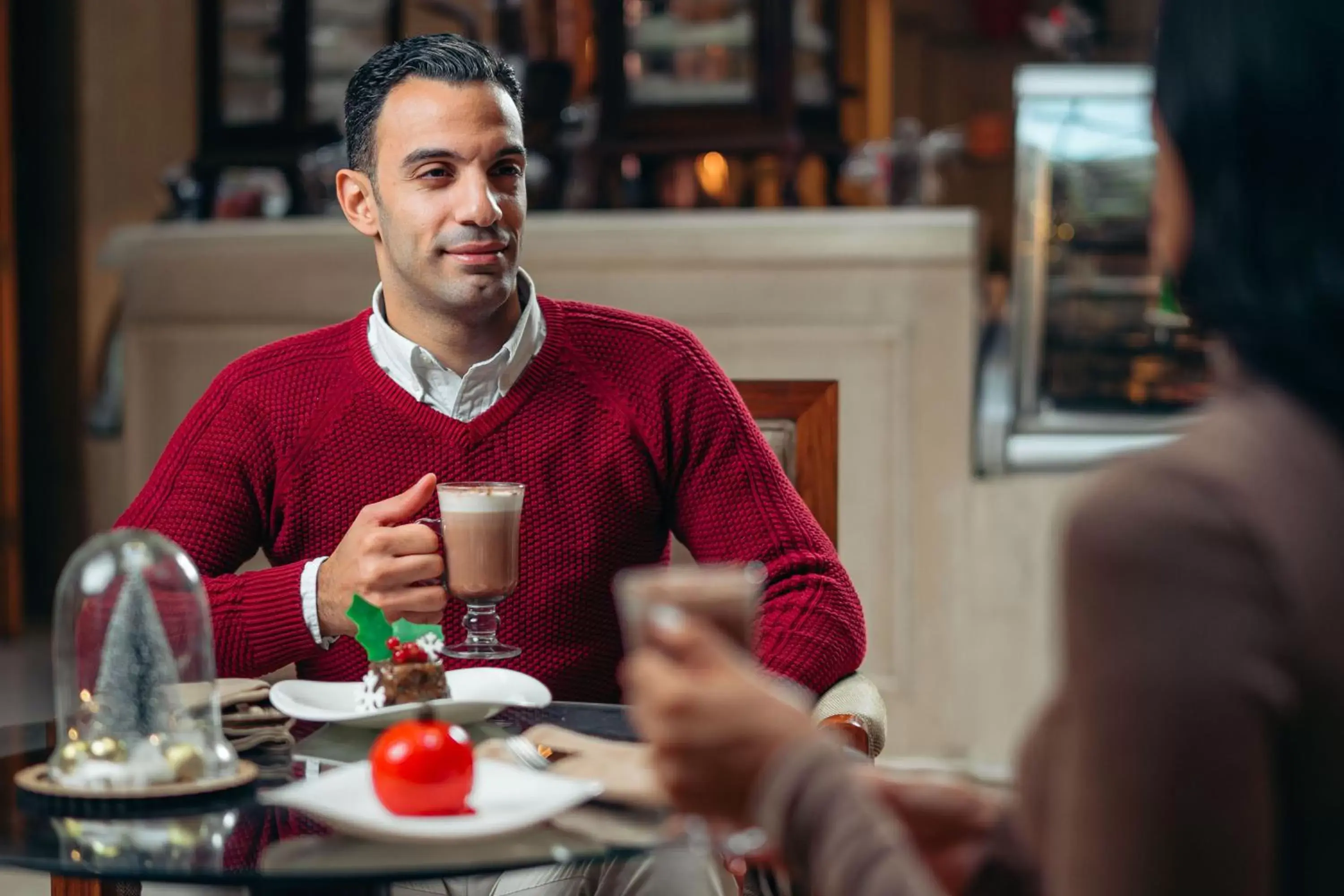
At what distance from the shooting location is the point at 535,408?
2.27m

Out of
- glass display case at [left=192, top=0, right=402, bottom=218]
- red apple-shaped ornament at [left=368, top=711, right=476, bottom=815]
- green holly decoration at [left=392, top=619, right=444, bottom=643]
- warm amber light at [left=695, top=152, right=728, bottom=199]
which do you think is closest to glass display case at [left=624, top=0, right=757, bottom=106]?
warm amber light at [left=695, top=152, right=728, bottom=199]

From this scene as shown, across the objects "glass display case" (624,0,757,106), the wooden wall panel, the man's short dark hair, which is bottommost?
the wooden wall panel

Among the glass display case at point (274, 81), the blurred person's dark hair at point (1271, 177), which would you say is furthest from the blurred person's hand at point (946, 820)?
the glass display case at point (274, 81)

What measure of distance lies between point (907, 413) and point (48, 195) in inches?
180

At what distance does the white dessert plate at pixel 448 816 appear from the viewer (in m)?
1.27

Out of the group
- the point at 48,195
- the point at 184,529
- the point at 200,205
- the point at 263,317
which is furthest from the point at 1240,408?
the point at 48,195

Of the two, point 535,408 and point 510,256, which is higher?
point 510,256

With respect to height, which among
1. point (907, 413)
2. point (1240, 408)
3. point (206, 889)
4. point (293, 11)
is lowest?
point (206, 889)

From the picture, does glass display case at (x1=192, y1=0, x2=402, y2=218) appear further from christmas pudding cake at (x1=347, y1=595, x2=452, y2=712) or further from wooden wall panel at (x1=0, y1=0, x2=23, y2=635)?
christmas pudding cake at (x1=347, y1=595, x2=452, y2=712)

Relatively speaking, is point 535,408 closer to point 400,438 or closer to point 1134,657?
point 400,438

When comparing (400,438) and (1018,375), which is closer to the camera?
(400,438)

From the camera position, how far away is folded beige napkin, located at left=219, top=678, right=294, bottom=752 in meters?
1.64

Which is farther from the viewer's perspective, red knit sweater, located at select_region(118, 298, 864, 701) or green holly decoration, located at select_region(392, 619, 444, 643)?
red knit sweater, located at select_region(118, 298, 864, 701)

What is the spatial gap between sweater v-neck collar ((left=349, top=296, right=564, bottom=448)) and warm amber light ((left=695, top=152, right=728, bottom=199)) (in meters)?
2.50
